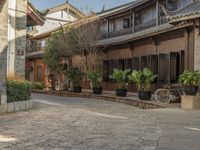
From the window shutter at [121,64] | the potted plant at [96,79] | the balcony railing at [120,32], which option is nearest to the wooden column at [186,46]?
the potted plant at [96,79]

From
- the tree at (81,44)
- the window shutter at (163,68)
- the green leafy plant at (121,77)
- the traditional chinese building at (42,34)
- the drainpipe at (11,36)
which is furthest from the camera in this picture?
the traditional chinese building at (42,34)

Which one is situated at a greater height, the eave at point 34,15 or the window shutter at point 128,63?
the eave at point 34,15

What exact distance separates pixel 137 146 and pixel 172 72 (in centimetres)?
1412

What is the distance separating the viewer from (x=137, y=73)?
72.0 ft

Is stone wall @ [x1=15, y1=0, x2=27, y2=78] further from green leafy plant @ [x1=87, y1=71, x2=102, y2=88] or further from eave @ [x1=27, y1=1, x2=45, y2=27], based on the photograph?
green leafy plant @ [x1=87, y1=71, x2=102, y2=88]

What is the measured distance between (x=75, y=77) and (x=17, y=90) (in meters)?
13.5

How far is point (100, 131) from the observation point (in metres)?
11.3

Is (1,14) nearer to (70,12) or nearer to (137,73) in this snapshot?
(137,73)

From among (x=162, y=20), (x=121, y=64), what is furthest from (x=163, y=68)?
(x=121, y=64)

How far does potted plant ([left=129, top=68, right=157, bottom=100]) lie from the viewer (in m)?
21.8

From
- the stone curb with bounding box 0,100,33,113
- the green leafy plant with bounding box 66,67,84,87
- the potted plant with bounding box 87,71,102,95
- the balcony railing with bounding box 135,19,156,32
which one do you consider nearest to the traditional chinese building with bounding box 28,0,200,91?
the balcony railing with bounding box 135,19,156,32

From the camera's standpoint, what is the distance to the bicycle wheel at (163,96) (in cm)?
1983

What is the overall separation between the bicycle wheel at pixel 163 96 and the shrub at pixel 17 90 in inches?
238

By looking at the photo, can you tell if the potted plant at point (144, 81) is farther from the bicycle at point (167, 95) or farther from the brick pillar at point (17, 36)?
the brick pillar at point (17, 36)
